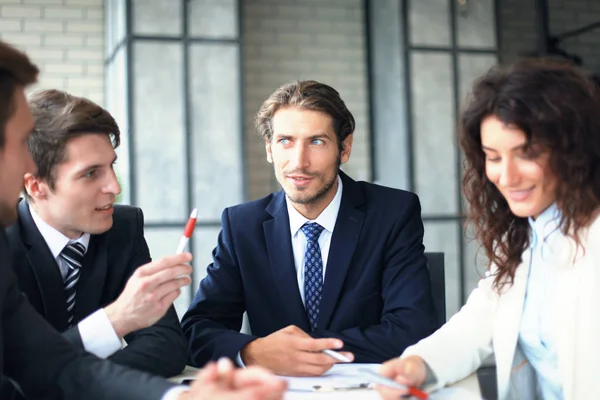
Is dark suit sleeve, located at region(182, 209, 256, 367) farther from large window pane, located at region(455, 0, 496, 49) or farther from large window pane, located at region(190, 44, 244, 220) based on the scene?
large window pane, located at region(455, 0, 496, 49)

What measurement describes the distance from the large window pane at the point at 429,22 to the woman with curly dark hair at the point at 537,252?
11.6ft

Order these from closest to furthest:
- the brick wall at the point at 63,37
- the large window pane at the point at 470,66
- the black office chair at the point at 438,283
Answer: the black office chair at the point at 438,283
the large window pane at the point at 470,66
the brick wall at the point at 63,37

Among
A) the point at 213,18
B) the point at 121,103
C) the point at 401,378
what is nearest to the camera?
the point at 401,378

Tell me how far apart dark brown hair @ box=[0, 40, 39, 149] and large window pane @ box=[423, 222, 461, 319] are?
4057 millimetres

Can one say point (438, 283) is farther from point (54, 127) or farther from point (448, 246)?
point (448, 246)

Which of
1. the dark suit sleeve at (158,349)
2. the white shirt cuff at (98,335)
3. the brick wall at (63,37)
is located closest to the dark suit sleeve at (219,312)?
the dark suit sleeve at (158,349)

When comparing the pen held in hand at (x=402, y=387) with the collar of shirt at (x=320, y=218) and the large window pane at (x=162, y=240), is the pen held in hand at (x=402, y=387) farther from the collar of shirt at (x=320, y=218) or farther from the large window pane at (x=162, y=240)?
the large window pane at (x=162, y=240)

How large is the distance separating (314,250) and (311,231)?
0.07 meters

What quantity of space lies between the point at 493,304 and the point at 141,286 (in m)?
0.79

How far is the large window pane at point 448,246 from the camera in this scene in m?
5.09

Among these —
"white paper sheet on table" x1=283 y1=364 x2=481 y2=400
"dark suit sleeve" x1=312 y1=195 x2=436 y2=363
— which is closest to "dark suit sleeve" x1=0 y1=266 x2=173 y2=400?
"white paper sheet on table" x1=283 y1=364 x2=481 y2=400

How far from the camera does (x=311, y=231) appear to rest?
2.26 m

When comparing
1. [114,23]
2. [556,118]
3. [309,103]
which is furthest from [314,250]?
[114,23]

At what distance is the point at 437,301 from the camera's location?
2.27m
